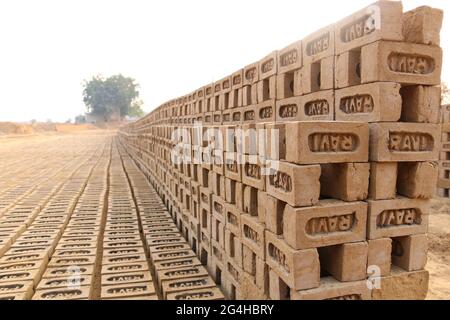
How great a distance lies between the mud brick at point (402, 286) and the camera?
2.54 m

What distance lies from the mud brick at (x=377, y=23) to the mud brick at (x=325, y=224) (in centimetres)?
110

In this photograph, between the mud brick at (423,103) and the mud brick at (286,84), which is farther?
the mud brick at (286,84)

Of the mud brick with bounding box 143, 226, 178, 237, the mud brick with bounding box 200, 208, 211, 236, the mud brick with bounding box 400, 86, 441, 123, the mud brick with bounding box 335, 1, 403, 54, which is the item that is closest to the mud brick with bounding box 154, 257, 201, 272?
the mud brick with bounding box 200, 208, 211, 236

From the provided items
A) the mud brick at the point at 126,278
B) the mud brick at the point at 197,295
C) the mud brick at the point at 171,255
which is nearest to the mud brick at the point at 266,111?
the mud brick at the point at 197,295

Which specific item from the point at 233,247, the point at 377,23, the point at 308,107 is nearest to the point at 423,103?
the point at 377,23

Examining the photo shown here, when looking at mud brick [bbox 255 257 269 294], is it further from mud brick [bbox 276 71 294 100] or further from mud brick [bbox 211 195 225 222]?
mud brick [bbox 276 71 294 100]

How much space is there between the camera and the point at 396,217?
8.45 ft

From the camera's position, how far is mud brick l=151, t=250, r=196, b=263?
14.7 feet

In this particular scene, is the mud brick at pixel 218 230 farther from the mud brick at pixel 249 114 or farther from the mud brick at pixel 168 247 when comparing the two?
the mud brick at pixel 249 114

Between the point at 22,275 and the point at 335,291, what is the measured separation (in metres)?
3.45

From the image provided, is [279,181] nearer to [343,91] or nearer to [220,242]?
[343,91]

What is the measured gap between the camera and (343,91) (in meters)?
2.60

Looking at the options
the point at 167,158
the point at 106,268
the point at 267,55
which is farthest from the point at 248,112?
the point at 167,158
